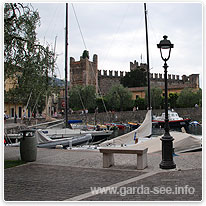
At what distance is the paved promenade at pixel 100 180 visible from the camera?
5.63 meters

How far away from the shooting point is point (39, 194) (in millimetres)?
5859

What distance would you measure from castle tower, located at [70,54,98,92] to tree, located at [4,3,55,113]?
6172 centimetres

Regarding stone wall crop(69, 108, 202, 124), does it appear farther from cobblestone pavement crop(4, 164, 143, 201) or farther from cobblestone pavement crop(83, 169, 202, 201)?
cobblestone pavement crop(83, 169, 202, 201)

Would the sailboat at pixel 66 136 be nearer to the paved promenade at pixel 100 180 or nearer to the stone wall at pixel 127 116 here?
the paved promenade at pixel 100 180

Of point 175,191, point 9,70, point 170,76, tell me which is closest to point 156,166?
point 175,191

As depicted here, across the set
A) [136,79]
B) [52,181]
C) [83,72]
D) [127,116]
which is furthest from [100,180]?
[136,79]

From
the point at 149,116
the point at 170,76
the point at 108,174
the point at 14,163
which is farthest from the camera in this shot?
the point at 170,76

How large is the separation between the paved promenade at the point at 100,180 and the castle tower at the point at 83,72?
2520 inches

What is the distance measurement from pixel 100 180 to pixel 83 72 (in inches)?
2687

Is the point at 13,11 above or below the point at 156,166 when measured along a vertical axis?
above

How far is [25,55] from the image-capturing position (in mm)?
10344

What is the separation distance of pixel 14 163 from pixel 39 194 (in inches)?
163

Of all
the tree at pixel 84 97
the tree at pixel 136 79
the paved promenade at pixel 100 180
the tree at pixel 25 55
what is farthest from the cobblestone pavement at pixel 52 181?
the tree at pixel 136 79

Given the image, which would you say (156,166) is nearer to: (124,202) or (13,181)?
(124,202)
